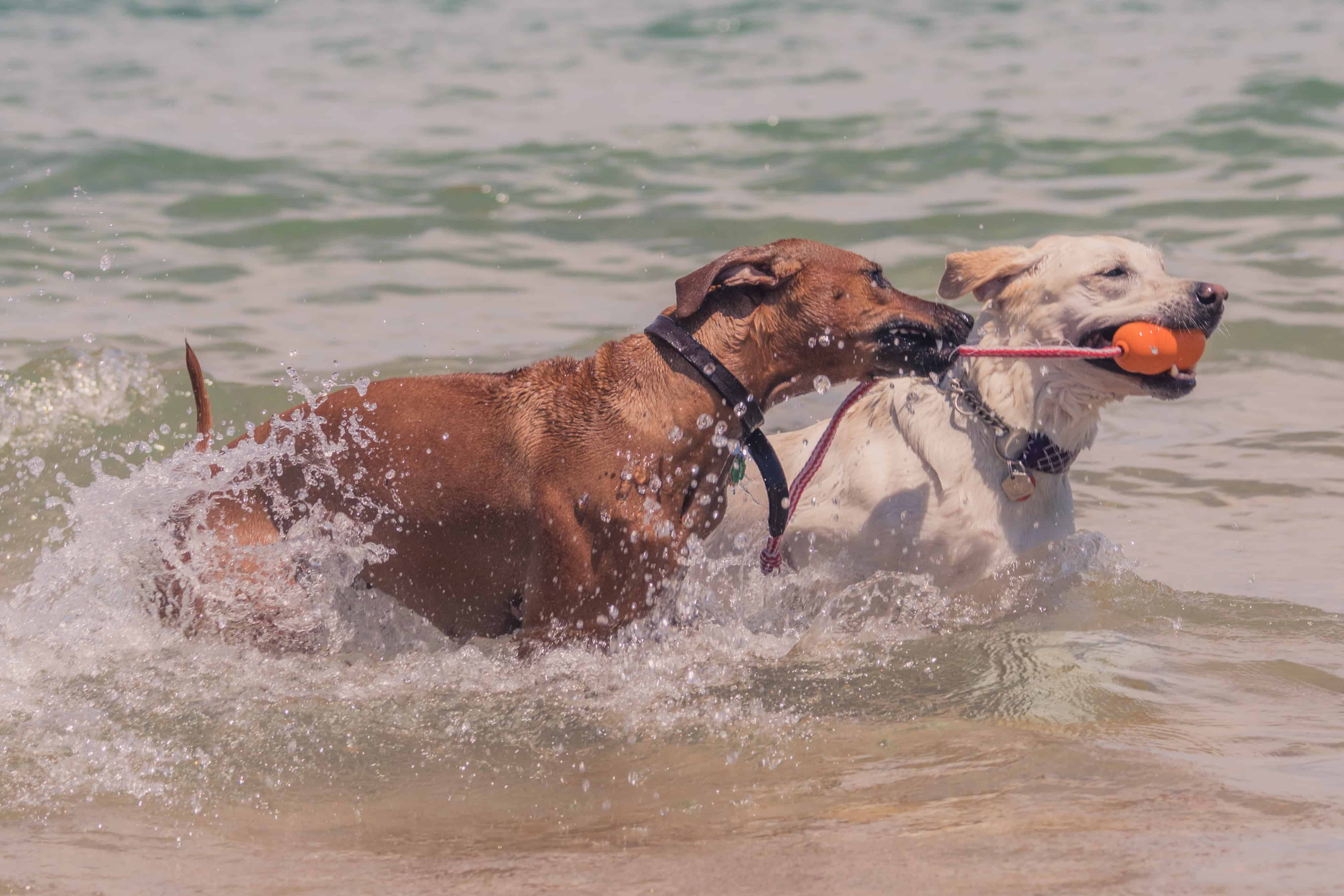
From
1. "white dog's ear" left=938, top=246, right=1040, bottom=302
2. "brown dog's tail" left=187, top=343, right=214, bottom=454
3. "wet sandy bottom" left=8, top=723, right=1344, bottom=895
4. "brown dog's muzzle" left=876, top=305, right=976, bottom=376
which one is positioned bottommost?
"wet sandy bottom" left=8, top=723, right=1344, bottom=895

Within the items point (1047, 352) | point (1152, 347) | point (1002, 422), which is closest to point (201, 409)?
point (1002, 422)

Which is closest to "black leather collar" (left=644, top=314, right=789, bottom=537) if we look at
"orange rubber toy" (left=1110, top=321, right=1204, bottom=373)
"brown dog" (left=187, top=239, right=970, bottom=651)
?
"brown dog" (left=187, top=239, right=970, bottom=651)

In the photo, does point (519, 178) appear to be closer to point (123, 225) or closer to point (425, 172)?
point (425, 172)

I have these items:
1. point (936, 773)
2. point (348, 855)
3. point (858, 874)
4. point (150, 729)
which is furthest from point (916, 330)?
point (150, 729)

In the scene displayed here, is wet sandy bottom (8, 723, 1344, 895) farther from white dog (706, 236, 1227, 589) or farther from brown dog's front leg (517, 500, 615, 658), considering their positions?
white dog (706, 236, 1227, 589)

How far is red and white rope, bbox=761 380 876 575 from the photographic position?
203 inches

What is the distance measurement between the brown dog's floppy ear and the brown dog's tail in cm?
164

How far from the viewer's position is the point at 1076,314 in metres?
4.99

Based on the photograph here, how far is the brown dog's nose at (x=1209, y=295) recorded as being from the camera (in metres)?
4.85

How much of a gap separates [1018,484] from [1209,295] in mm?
888

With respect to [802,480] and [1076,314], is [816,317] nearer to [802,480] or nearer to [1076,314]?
[802,480]

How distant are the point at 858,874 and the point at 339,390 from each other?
2.53 m

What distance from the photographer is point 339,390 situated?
4.88 m

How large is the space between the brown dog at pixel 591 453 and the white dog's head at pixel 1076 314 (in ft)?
2.17
